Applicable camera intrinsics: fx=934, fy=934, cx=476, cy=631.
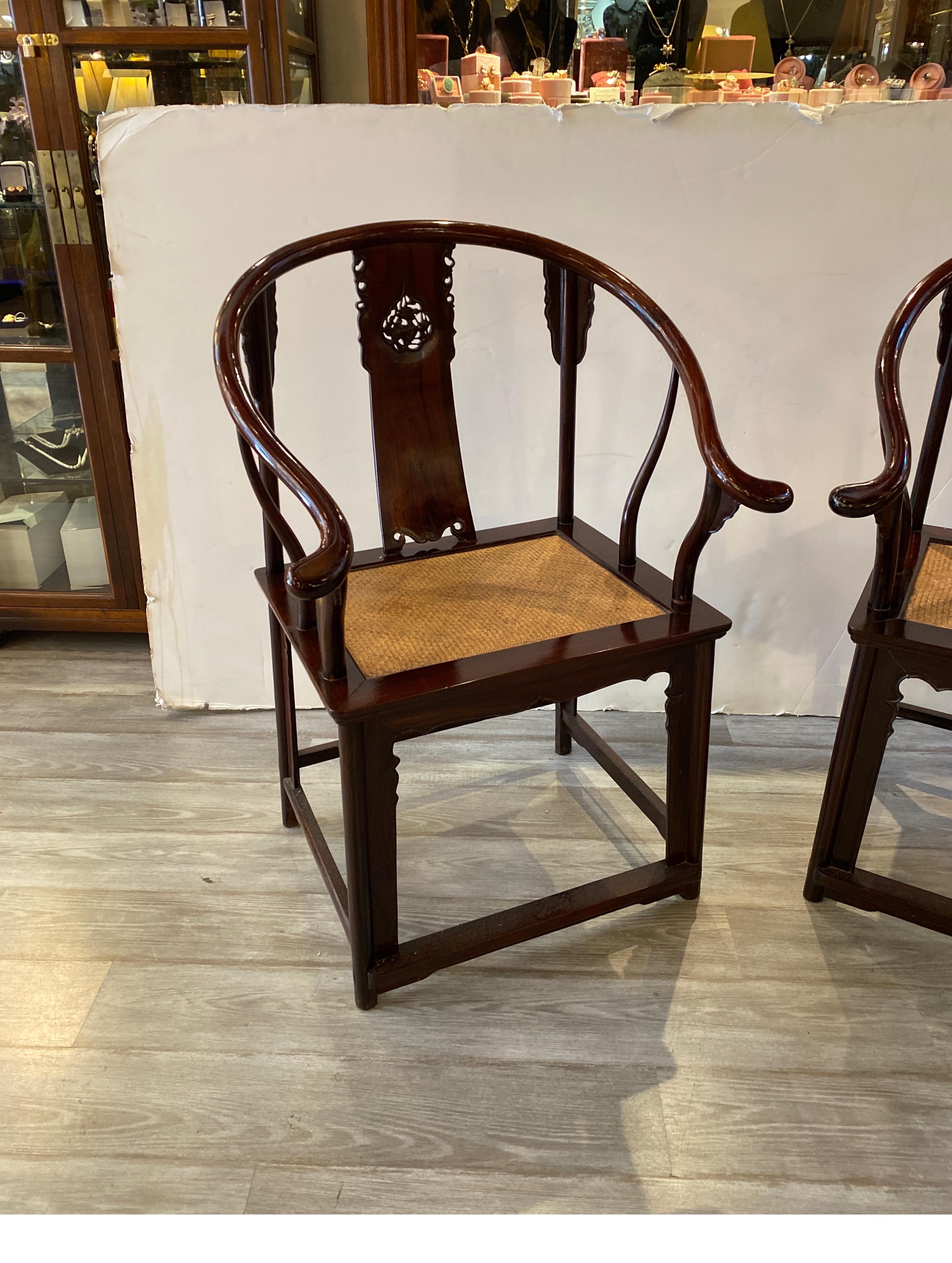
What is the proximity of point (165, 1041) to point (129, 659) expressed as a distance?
1.09 metres

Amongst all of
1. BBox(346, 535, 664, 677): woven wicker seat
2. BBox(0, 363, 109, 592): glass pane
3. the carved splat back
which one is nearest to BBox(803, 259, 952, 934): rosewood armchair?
BBox(346, 535, 664, 677): woven wicker seat

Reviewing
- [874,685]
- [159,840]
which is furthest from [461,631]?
[159,840]

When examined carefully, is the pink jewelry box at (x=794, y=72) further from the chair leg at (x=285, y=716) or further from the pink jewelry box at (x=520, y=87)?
the chair leg at (x=285, y=716)

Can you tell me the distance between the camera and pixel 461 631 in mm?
1154

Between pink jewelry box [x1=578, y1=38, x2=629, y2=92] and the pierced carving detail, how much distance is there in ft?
3.67

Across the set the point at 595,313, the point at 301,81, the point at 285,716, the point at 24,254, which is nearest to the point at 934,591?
the point at 595,313

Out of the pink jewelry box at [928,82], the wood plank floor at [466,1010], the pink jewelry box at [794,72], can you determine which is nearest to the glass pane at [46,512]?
the wood plank floor at [466,1010]

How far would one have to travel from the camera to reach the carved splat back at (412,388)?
48.6 inches

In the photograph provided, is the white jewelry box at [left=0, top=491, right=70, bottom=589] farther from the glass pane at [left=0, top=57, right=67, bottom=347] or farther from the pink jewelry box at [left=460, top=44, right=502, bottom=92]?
the pink jewelry box at [left=460, top=44, right=502, bottom=92]

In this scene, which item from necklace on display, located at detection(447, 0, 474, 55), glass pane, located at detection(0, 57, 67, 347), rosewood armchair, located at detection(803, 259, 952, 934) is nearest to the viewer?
rosewood armchair, located at detection(803, 259, 952, 934)

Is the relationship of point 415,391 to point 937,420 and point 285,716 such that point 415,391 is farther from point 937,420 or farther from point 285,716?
point 937,420

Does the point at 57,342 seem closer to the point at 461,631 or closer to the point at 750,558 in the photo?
the point at 461,631

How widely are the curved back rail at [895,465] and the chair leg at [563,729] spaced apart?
0.63 meters

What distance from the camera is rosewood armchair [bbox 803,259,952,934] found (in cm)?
112
